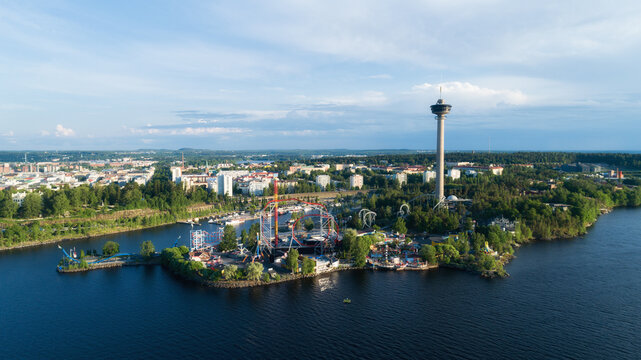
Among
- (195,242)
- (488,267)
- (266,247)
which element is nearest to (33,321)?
(195,242)

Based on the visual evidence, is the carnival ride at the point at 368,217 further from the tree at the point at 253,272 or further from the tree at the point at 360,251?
the tree at the point at 253,272

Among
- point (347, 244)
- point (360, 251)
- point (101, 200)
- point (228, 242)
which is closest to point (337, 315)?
point (360, 251)

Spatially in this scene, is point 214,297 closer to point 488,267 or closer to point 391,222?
point 488,267

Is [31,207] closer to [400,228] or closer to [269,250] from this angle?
[269,250]

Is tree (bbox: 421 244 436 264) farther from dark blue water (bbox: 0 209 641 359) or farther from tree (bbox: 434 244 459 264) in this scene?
dark blue water (bbox: 0 209 641 359)

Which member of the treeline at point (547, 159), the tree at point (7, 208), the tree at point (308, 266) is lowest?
the tree at point (308, 266)

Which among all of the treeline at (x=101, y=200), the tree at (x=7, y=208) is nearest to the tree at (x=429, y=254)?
the treeline at (x=101, y=200)
